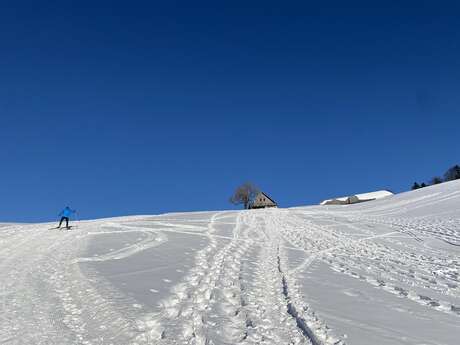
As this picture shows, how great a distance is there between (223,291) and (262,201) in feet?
323

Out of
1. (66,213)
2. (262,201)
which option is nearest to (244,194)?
(262,201)

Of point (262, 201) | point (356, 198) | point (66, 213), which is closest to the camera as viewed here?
point (66, 213)

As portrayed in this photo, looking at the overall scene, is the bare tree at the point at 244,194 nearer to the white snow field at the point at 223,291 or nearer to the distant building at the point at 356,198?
the distant building at the point at 356,198

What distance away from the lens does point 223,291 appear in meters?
9.19

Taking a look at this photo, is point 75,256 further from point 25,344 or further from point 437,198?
point 437,198

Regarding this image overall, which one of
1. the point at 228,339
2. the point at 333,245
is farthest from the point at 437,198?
the point at 228,339

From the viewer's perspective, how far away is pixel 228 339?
625 centimetres

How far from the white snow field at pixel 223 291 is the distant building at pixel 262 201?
86138 mm

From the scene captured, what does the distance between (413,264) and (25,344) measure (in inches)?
480

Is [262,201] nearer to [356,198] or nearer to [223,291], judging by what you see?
[356,198]

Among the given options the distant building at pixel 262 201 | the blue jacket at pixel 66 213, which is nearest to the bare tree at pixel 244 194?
the distant building at pixel 262 201

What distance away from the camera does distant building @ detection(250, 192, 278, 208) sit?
348 feet

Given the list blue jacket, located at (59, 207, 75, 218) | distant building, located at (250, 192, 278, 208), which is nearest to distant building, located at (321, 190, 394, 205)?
distant building, located at (250, 192, 278, 208)

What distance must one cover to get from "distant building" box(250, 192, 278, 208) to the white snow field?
86.1 meters
